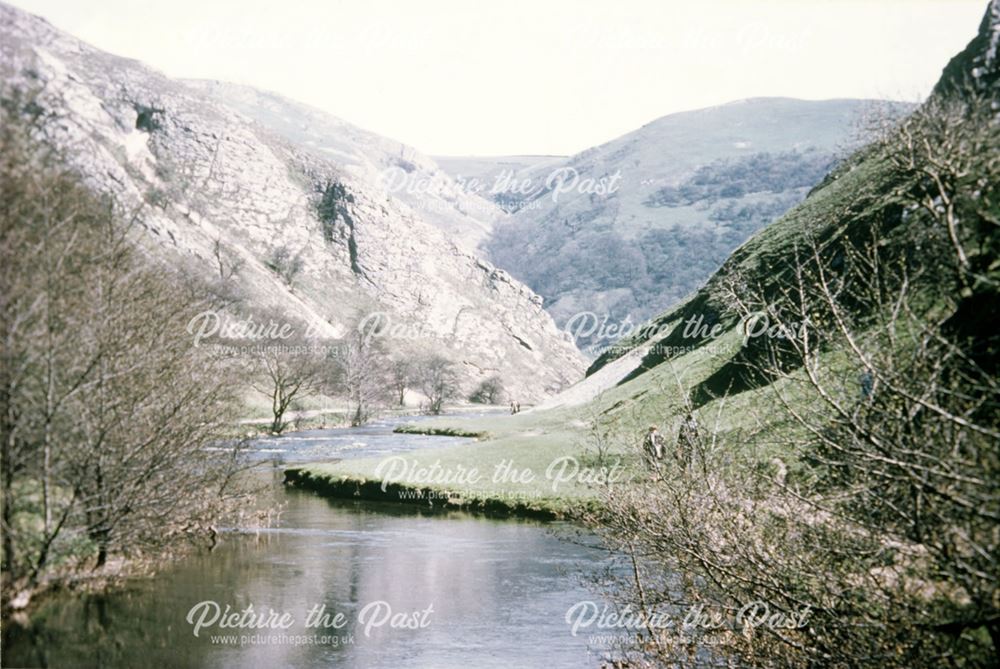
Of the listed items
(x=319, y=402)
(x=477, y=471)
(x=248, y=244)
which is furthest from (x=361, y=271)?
(x=477, y=471)

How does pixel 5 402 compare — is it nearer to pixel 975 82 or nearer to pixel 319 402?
pixel 975 82

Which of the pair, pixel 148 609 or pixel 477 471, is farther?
pixel 477 471

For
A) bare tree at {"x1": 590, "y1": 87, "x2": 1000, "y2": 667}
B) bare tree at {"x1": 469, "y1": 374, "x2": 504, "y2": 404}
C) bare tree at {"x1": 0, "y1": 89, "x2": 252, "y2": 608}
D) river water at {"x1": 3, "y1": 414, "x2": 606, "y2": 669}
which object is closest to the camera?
bare tree at {"x1": 590, "y1": 87, "x2": 1000, "y2": 667}

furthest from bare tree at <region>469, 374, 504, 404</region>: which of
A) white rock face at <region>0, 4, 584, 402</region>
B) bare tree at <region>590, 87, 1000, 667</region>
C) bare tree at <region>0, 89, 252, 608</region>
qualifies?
bare tree at <region>590, 87, 1000, 667</region>

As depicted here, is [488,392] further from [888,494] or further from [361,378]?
[888,494]

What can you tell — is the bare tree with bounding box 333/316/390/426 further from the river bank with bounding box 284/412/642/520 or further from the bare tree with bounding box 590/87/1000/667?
the bare tree with bounding box 590/87/1000/667

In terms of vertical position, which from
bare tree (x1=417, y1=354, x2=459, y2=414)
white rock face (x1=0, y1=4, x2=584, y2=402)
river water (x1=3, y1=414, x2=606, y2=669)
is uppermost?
white rock face (x1=0, y1=4, x2=584, y2=402)

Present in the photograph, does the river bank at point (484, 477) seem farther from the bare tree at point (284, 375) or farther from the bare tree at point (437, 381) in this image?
the bare tree at point (437, 381)

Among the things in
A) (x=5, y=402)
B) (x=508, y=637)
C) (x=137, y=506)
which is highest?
(x=5, y=402)

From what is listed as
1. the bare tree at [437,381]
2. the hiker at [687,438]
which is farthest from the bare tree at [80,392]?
the bare tree at [437,381]
